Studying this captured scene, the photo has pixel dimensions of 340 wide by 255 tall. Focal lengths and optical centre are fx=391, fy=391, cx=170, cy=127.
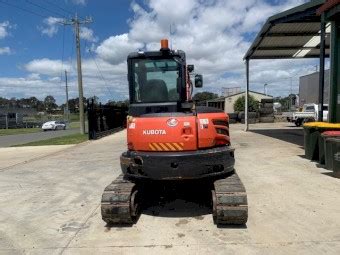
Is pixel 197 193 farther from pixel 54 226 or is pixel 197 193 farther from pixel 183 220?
pixel 54 226

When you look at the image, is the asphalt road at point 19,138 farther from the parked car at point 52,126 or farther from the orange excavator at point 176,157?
the orange excavator at point 176,157

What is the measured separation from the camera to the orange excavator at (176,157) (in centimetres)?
605

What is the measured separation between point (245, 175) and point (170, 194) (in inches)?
108

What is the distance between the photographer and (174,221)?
645 cm

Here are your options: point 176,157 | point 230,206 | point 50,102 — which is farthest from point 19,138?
point 50,102


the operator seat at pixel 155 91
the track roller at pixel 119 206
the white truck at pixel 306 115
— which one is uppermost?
the operator seat at pixel 155 91

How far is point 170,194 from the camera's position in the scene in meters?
8.11

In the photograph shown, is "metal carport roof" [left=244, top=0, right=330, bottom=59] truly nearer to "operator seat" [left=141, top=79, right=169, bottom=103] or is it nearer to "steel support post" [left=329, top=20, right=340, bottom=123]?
"steel support post" [left=329, top=20, right=340, bottom=123]

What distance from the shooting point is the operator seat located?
7176 millimetres

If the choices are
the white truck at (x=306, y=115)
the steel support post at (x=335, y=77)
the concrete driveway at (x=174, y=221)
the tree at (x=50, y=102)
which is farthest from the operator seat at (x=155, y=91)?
the tree at (x=50, y=102)

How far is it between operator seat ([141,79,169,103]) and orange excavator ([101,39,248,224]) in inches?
3.1

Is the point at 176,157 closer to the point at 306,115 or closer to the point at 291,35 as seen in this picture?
the point at 291,35

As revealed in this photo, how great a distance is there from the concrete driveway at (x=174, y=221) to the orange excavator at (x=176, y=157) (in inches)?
14.0

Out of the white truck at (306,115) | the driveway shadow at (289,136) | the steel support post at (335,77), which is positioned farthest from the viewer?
the white truck at (306,115)
